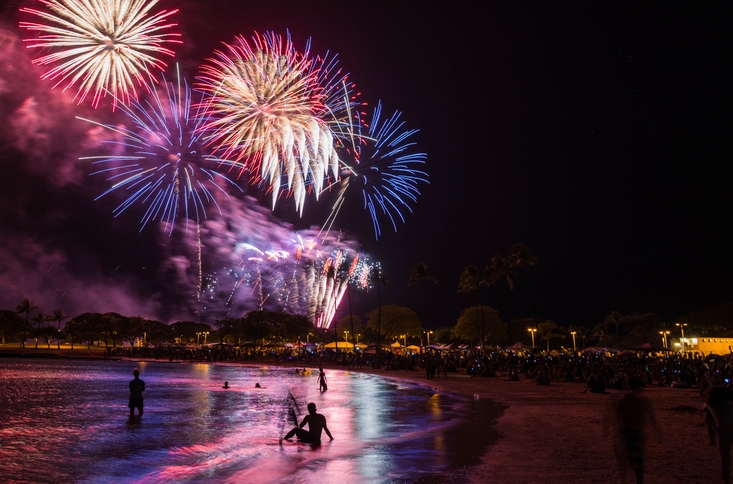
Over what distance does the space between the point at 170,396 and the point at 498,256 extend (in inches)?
1791

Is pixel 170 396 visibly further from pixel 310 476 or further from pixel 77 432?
pixel 310 476

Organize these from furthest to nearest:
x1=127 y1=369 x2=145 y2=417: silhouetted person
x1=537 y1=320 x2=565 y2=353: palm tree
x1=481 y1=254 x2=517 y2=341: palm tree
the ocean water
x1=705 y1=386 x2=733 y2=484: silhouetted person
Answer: x1=537 y1=320 x2=565 y2=353: palm tree, x1=481 y1=254 x2=517 y2=341: palm tree, x1=127 y1=369 x2=145 y2=417: silhouetted person, the ocean water, x1=705 y1=386 x2=733 y2=484: silhouetted person

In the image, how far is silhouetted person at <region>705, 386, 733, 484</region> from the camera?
7379 mm

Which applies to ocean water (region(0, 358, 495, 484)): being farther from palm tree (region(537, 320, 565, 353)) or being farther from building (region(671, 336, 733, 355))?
palm tree (region(537, 320, 565, 353))

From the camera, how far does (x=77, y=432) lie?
46.2 ft

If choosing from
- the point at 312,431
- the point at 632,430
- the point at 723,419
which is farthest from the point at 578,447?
the point at 312,431

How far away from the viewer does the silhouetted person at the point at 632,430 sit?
722 centimetres

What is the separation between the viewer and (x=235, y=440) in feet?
42.3

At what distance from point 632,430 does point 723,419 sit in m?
1.26

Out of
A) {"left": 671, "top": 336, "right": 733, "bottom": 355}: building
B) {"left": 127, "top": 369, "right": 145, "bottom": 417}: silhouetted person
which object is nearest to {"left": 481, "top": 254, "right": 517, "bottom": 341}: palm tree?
{"left": 671, "top": 336, "right": 733, "bottom": 355}: building

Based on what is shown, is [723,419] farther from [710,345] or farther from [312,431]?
[710,345]

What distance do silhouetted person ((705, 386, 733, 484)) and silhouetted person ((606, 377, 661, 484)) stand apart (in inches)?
34.9

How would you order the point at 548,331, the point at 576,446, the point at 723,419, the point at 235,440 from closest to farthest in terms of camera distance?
1. the point at 723,419
2. the point at 576,446
3. the point at 235,440
4. the point at 548,331

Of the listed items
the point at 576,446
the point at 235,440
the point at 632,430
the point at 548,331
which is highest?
the point at 548,331
